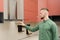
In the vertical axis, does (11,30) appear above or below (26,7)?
below

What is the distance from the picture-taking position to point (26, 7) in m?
1.61

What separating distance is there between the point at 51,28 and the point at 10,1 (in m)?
0.76

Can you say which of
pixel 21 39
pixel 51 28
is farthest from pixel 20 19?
pixel 51 28

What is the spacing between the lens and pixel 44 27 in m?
1.99

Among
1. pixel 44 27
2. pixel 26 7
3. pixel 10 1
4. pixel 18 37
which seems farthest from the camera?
pixel 44 27

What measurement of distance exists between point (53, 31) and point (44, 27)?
11cm

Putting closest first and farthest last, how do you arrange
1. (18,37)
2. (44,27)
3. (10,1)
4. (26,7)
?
(10,1), (26,7), (18,37), (44,27)

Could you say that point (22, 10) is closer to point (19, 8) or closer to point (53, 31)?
point (19, 8)

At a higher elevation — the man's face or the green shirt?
the man's face

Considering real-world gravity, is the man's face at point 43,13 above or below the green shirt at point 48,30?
above

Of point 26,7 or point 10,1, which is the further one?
point 26,7

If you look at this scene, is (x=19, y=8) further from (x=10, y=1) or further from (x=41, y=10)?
(x=41, y=10)

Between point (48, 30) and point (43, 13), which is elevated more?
point (43, 13)

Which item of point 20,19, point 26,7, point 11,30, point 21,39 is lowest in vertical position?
point 21,39
